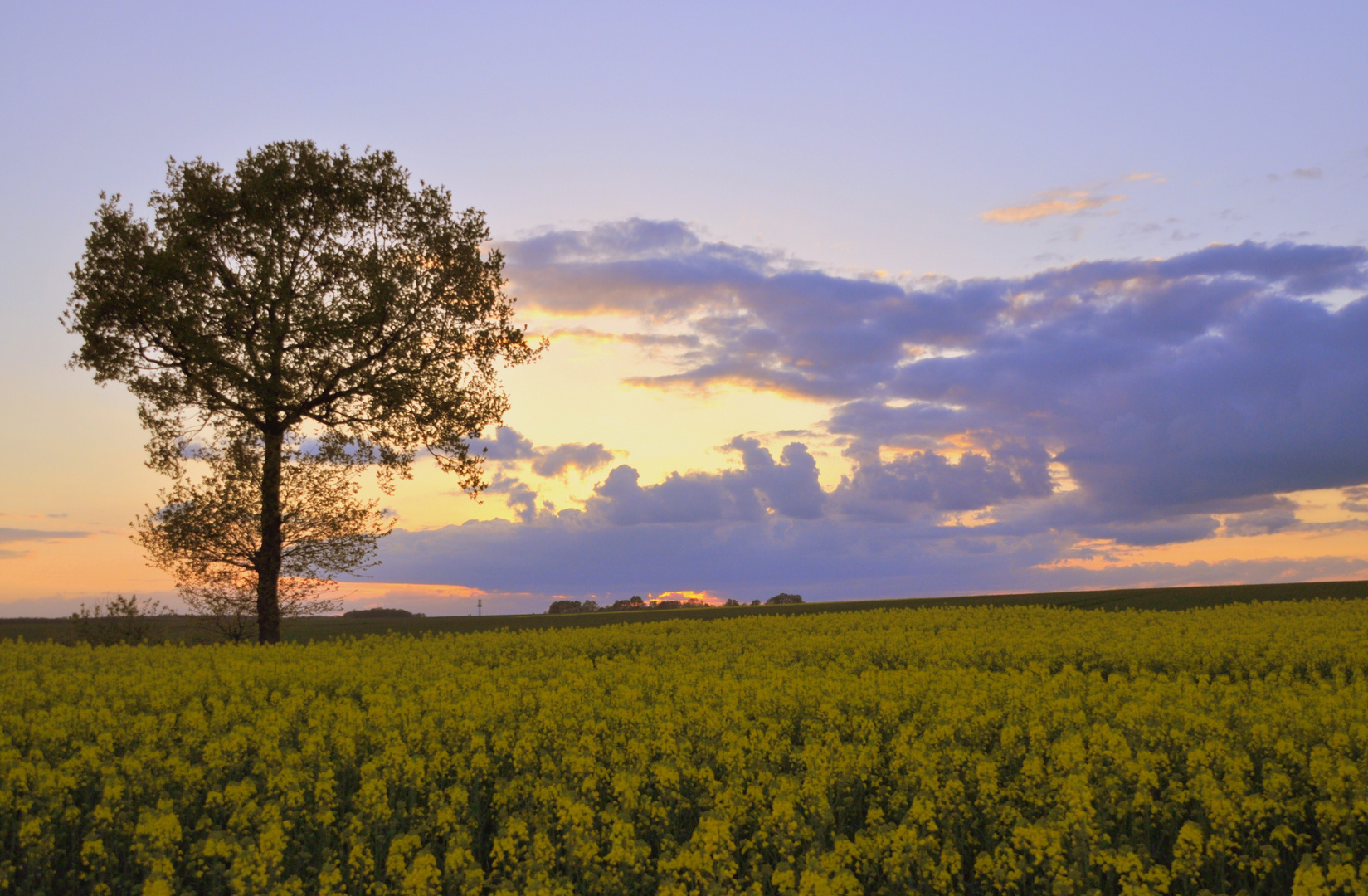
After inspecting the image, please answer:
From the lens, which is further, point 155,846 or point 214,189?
point 214,189

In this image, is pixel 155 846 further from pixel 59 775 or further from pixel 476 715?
pixel 476 715

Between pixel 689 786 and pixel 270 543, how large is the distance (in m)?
23.5

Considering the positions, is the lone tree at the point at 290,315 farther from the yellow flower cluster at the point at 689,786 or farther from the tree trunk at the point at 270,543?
the yellow flower cluster at the point at 689,786

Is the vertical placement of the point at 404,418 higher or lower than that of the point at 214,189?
lower

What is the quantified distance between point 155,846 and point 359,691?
25.7 feet

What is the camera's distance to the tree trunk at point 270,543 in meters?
28.9

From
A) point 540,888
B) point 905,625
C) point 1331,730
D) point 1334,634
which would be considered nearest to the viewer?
point 540,888

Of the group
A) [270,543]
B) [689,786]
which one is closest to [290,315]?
[270,543]

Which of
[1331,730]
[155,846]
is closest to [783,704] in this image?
[1331,730]

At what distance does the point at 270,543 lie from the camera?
95.5ft

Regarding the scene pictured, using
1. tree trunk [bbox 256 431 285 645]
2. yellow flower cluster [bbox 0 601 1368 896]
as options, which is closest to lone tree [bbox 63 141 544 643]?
tree trunk [bbox 256 431 285 645]

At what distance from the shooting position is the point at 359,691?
15.5 metres

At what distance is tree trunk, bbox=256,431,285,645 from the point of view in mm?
28859

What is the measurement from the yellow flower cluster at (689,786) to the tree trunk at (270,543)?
13298mm
